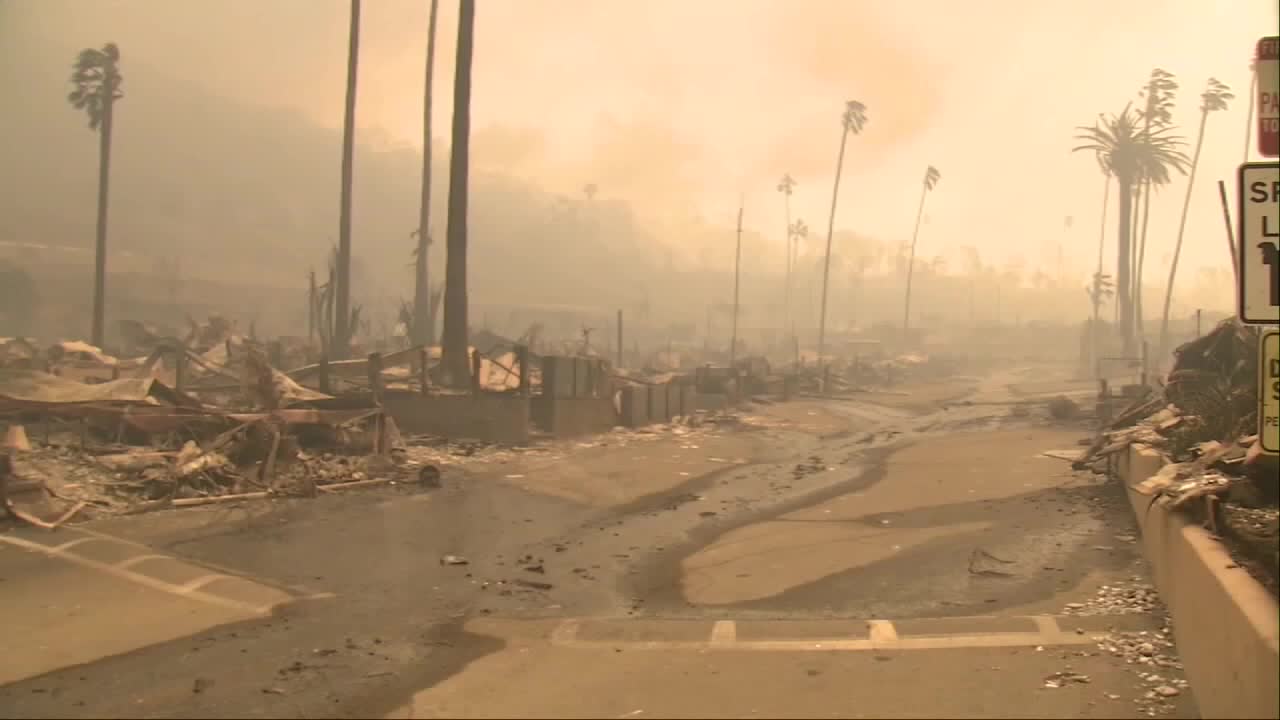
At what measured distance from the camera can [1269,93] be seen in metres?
3.78

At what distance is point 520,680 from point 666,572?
3721mm

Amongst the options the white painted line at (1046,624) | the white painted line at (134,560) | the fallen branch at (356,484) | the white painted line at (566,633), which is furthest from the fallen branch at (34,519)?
the white painted line at (1046,624)

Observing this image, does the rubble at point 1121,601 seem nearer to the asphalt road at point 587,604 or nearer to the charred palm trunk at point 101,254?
the asphalt road at point 587,604

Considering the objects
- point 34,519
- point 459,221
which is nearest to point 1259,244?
point 34,519

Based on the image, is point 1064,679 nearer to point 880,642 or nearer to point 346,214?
point 880,642

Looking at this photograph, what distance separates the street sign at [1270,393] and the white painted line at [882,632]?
3.46 m

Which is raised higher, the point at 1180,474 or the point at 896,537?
the point at 1180,474

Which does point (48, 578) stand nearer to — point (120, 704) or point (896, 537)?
point (120, 704)

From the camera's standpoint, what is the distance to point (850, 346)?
107 m

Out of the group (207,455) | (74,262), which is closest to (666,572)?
(207,455)

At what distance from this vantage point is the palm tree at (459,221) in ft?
79.7

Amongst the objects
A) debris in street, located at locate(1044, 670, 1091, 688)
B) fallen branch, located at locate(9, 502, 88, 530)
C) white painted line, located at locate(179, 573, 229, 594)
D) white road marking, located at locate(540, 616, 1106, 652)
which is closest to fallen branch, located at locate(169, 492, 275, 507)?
fallen branch, located at locate(9, 502, 88, 530)

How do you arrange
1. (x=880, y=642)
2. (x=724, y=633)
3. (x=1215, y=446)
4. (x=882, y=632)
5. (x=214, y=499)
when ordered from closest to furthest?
(x=880, y=642), (x=882, y=632), (x=724, y=633), (x=1215, y=446), (x=214, y=499)

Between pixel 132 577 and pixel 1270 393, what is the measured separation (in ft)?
29.5
